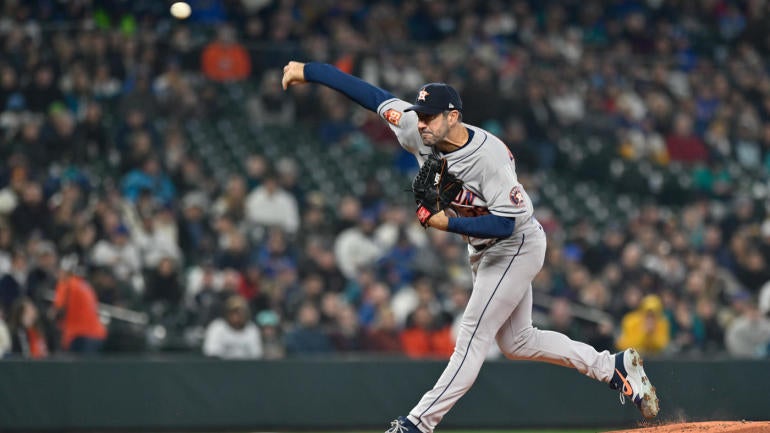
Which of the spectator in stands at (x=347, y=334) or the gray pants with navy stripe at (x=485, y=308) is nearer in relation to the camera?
the gray pants with navy stripe at (x=485, y=308)

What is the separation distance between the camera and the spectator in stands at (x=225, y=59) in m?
12.8

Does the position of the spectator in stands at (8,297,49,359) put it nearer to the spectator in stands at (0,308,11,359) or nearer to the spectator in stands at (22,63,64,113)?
the spectator in stands at (0,308,11,359)

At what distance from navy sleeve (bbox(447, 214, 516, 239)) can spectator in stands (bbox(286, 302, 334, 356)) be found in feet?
16.0

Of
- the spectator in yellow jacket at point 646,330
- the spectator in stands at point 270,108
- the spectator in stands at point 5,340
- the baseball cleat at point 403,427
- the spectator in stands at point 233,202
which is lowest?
the spectator in yellow jacket at point 646,330

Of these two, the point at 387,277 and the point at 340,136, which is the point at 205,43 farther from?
the point at 387,277

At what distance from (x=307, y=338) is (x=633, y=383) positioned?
460 centimetres

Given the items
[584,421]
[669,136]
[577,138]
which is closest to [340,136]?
[577,138]

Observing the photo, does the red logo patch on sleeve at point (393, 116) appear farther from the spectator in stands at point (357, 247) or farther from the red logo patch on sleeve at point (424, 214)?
the spectator in stands at point (357, 247)

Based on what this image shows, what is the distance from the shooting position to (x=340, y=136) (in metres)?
13.8

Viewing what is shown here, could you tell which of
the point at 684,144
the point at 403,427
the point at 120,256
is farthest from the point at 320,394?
the point at 684,144

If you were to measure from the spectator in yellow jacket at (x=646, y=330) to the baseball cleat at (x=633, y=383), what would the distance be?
14.2 feet

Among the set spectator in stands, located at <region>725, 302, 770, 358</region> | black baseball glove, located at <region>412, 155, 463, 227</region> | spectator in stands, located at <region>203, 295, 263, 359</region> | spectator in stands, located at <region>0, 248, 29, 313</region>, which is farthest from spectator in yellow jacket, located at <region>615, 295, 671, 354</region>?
spectator in stands, located at <region>0, 248, 29, 313</region>

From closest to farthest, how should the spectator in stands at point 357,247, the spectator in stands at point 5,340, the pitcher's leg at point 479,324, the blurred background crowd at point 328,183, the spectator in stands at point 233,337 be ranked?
the pitcher's leg at point 479,324
the spectator in stands at point 5,340
the spectator in stands at point 233,337
the blurred background crowd at point 328,183
the spectator in stands at point 357,247

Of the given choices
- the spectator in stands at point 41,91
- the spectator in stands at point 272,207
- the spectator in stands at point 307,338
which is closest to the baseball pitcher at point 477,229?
the spectator in stands at point 307,338
